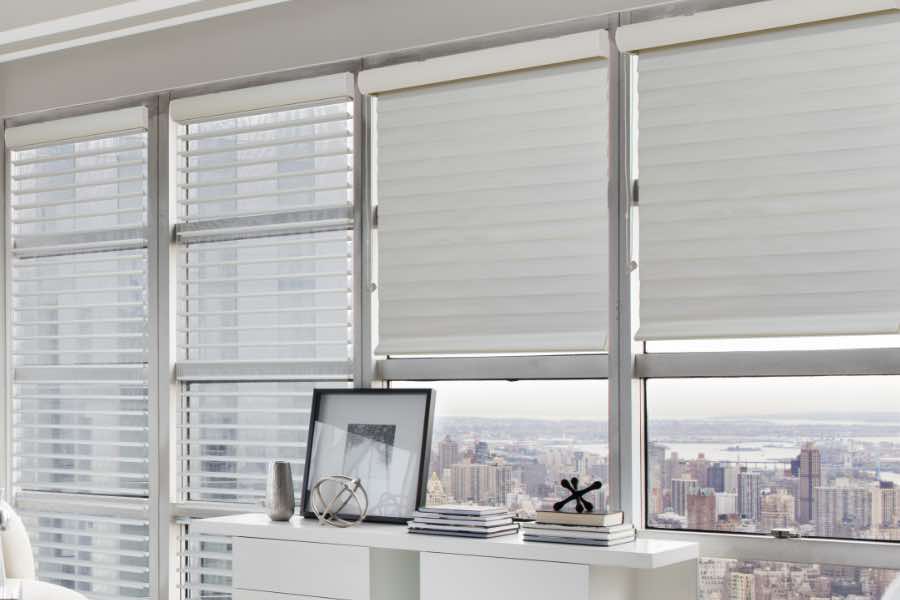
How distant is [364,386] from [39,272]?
67.6 inches

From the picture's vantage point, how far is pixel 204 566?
416cm

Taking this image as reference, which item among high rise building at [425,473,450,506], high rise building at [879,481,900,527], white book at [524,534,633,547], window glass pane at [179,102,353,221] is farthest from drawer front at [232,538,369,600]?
high rise building at [879,481,900,527]

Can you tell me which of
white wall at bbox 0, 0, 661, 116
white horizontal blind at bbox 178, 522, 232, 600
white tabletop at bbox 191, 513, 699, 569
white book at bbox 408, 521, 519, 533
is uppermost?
white wall at bbox 0, 0, 661, 116

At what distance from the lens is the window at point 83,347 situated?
4.31 m

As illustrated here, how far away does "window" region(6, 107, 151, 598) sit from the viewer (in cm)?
431

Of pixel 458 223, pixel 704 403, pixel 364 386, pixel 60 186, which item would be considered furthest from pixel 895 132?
pixel 60 186

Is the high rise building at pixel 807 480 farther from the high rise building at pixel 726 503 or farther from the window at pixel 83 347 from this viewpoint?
the window at pixel 83 347

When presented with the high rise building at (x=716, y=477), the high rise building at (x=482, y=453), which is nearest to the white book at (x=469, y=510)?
the high rise building at (x=482, y=453)

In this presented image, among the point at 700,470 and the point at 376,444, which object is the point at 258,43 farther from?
the point at 700,470

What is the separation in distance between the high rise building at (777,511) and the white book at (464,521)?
71cm

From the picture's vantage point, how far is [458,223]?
11.6ft

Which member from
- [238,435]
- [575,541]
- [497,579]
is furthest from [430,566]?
[238,435]

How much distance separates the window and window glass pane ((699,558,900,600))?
223 cm

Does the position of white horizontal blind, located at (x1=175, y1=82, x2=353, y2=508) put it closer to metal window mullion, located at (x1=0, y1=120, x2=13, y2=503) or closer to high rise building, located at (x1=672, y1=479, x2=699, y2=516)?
metal window mullion, located at (x1=0, y1=120, x2=13, y2=503)
